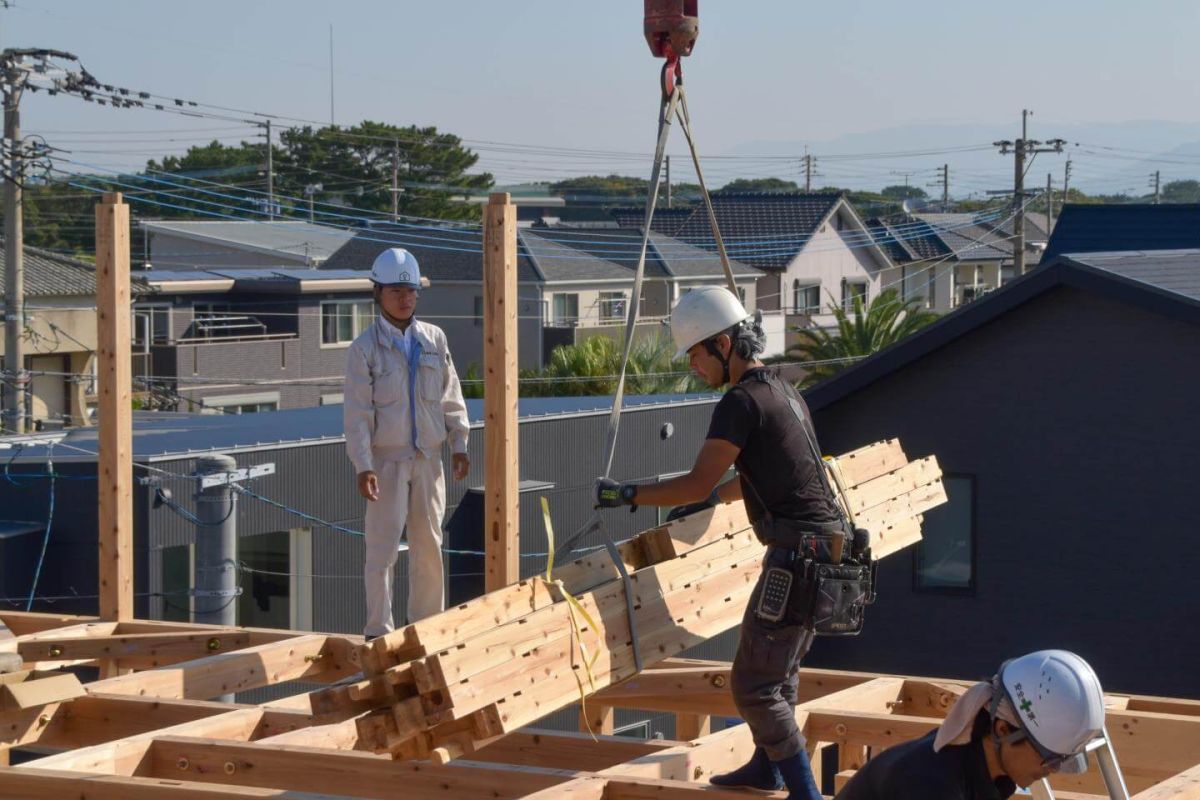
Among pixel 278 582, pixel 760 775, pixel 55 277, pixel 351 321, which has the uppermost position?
pixel 55 277

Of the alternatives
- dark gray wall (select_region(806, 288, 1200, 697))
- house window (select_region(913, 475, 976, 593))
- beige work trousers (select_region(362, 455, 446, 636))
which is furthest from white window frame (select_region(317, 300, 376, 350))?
beige work trousers (select_region(362, 455, 446, 636))

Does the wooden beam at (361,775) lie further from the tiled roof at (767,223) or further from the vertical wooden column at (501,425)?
the tiled roof at (767,223)

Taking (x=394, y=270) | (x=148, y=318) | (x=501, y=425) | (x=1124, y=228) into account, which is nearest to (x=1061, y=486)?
(x=1124, y=228)

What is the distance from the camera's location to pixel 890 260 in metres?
56.5

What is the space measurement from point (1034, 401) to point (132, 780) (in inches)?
420

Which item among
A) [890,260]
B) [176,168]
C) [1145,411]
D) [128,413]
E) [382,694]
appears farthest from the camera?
[176,168]

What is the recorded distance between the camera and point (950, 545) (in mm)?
14773

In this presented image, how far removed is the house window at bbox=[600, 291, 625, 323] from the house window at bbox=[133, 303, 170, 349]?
498 inches

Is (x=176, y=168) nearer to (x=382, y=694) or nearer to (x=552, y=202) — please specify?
(x=552, y=202)

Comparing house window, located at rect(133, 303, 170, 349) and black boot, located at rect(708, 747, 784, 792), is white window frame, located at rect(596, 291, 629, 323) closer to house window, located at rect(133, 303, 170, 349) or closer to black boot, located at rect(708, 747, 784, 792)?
house window, located at rect(133, 303, 170, 349)

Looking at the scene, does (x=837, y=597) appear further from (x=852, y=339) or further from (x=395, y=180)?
(x=395, y=180)

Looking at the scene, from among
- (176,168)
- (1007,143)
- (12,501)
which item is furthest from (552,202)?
(12,501)

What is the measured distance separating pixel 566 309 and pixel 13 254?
20.1m

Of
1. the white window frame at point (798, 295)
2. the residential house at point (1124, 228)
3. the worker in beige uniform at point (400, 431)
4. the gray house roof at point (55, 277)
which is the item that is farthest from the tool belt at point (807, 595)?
the white window frame at point (798, 295)
